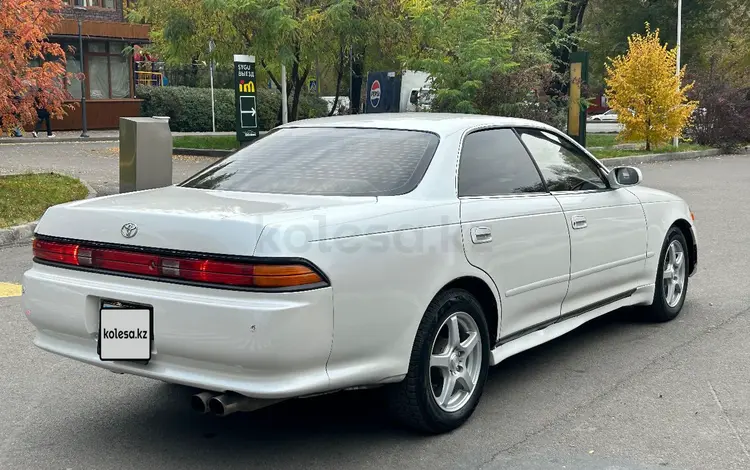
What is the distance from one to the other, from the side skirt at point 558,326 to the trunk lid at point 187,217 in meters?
1.19

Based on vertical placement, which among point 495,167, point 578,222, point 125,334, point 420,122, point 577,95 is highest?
point 577,95

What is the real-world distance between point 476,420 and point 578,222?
4.76 feet

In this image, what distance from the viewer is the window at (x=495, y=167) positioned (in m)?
4.66

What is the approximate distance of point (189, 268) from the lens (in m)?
3.64

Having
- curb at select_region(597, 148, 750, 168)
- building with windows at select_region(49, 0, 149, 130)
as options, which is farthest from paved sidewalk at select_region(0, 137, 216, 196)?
curb at select_region(597, 148, 750, 168)

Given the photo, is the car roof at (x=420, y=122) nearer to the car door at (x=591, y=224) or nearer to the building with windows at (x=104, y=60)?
the car door at (x=591, y=224)

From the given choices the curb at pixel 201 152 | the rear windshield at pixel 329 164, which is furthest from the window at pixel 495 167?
the curb at pixel 201 152

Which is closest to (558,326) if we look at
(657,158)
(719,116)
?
(657,158)

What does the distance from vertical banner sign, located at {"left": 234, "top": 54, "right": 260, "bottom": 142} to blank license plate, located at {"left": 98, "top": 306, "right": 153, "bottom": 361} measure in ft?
59.4

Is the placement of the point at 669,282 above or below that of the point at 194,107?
below

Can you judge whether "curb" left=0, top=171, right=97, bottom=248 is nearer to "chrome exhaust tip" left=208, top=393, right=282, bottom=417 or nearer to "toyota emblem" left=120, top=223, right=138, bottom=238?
"toyota emblem" left=120, top=223, right=138, bottom=238

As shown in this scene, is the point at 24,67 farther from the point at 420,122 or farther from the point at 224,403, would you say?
the point at 224,403

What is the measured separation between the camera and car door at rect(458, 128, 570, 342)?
4492mm

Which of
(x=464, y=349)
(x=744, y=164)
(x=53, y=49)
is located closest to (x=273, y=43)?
(x=53, y=49)
